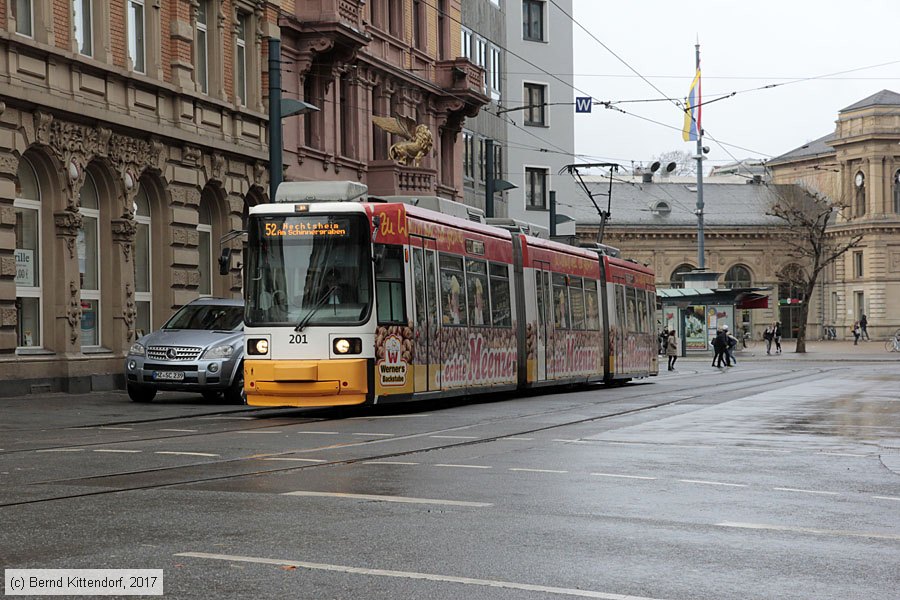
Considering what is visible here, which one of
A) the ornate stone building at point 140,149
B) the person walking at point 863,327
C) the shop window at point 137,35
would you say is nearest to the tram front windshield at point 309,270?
the ornate stone building at point 140,149

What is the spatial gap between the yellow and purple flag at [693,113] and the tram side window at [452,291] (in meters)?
41.4

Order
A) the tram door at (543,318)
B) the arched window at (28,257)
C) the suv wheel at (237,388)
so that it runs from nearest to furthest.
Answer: the suv wheel at (237,388), the arched window at (28,257), the tram door at (543,318)

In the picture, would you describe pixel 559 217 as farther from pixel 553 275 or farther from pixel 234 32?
pixel 553 275

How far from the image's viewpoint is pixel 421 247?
854 inches

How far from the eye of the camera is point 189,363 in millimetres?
23906

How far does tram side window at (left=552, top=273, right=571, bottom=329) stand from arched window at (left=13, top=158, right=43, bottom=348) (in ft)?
31.6

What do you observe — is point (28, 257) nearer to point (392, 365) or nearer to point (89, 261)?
point (89, 261)

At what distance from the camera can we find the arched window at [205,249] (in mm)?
33728

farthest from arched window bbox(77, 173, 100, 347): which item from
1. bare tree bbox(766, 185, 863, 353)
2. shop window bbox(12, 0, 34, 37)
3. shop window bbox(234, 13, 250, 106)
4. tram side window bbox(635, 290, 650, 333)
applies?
bare tree bbox(766, 185, 863, 353)

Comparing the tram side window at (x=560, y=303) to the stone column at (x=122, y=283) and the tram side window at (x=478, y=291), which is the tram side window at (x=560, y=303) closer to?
the tram side window at (x=478, y=291)

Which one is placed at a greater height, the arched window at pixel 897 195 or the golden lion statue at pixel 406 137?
the arched window at pixel 897 195

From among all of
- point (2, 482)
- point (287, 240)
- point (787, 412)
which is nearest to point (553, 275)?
point (787, 412)

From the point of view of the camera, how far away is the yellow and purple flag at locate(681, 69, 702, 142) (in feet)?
208

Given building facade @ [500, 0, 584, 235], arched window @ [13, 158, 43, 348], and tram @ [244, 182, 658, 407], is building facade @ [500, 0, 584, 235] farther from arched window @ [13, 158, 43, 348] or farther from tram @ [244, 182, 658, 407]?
tram @ [244, 182, 658, 407]
